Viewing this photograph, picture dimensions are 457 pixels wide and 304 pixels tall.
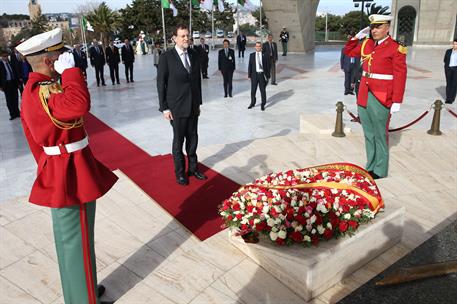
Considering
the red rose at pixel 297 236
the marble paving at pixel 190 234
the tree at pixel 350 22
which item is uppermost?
the tree at pixel 350 22

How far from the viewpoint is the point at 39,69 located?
8.50 ft

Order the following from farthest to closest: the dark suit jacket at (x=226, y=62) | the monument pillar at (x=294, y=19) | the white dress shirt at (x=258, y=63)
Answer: the monument pillar at (x=294, y=19)
the dark suit jacket at (x=226, y=62)
the white dress shirt at (x=258, y=63)

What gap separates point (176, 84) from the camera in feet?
15.6

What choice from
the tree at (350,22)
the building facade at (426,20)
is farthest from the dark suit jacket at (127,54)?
the tree at (350,22)

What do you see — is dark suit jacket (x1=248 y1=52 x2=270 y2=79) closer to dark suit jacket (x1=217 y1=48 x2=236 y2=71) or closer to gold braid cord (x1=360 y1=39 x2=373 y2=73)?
dark suit jacket (x1=217 y1=48 x2=236 y2=71)

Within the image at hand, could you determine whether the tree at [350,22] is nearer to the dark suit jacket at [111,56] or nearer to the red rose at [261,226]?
the dark suit jacket at [111,56]

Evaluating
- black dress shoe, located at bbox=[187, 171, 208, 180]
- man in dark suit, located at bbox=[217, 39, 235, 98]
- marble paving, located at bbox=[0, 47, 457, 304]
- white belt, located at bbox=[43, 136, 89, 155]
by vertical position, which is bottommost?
marble paving, located at bbox=[0, 47, 457, 304]

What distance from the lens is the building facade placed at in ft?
99.8

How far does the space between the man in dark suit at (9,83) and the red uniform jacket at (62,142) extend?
8.47m

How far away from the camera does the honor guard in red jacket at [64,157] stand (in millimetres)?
2480

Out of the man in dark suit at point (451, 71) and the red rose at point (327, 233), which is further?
the man in dark suit at point (451, 71)

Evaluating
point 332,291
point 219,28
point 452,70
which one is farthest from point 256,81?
point 219,28

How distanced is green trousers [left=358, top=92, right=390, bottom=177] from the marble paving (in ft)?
0.79

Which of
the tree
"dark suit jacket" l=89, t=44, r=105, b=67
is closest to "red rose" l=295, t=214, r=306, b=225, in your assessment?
"dark suit jacket" l=89, t=44, r=105, b=67
